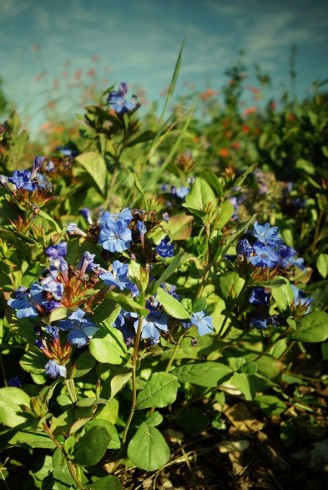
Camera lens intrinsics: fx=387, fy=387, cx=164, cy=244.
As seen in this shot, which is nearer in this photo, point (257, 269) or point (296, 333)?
point (257, 269)

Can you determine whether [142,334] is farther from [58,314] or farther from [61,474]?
[61,474]

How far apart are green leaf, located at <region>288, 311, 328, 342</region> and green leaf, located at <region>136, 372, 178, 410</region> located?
521mm

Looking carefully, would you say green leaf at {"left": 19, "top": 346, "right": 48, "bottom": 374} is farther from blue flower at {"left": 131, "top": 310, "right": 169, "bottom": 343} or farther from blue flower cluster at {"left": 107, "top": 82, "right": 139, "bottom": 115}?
blue flower cluster at {"left": 107, "top": 82, "right": 139, "bottom": 115}

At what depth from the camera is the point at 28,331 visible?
4.14 ft

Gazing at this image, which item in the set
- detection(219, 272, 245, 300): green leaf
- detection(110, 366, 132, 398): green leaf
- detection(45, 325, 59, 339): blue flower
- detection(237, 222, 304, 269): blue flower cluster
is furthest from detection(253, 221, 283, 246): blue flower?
detection(45, 325, 59, 339): blue flower

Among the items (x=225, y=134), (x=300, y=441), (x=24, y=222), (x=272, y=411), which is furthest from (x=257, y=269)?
(x=225, y=134)

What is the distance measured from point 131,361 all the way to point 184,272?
2.29 feet

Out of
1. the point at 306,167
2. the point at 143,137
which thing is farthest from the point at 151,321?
the point at 306,167

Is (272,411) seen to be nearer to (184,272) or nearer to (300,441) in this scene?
(300,441)

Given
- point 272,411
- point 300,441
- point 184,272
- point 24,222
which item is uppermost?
point 24,222

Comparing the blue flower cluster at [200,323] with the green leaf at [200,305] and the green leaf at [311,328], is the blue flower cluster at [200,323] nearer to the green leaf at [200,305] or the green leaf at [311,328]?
the green leaf at [200,305]

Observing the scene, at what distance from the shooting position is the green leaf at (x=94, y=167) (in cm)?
206

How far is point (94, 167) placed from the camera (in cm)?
210

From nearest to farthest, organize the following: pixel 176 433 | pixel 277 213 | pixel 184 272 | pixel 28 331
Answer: pixel 28 331
pixel 176 433
pixel 184 272
pixel 277 213
